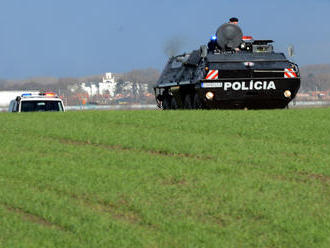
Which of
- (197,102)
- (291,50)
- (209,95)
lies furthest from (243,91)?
(291,50)

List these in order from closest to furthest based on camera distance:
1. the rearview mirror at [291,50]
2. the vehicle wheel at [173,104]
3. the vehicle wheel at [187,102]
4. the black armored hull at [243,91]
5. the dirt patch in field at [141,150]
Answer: the dirt patch in field at [141,150] → the black armored hull at [243,91] → the rearview mirror at [291,50] → the vehicle wheel at [187,102] → the vehicle wheel at [173,104]

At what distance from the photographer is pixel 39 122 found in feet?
53.9

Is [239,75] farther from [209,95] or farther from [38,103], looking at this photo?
[38,103]

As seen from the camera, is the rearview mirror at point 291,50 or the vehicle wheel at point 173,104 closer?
the rearview mirror at point 291,50

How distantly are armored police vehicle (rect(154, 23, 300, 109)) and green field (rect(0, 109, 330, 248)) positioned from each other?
542 cm

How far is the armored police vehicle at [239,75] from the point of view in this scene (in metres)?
20.4

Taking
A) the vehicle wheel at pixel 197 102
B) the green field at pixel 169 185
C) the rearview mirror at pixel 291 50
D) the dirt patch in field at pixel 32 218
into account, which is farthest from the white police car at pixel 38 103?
the dirt patch in field at pixel 32 218

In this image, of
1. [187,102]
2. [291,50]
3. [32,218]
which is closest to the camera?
[32,218]

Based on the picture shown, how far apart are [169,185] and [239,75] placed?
38.7 ft

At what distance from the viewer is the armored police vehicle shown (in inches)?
805

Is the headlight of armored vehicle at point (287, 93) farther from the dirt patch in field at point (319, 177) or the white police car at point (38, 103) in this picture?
the dirt patch in field at point (319, 177)

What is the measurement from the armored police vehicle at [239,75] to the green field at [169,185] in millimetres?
5419

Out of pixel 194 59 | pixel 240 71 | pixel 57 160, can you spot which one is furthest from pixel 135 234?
pixel 194 59

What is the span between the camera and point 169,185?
30.0ft
